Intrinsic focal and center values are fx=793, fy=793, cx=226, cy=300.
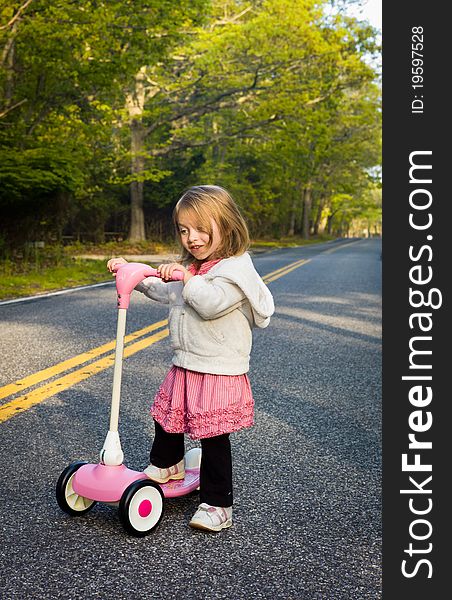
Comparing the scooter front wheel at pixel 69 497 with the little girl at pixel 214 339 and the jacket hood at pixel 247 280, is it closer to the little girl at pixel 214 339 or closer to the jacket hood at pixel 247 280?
the little girl at pixel 214 339

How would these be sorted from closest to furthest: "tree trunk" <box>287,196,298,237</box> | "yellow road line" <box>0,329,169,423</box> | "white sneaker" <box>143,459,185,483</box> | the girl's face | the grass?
the girl's face → "white sneaker" <box>143,459,185,483</box> → "yellow road line" <box>0,329,169,423</box> → the grass → "tree trunk" <box>287,196,298,237</box>

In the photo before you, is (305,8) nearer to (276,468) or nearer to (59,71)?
(59,71)

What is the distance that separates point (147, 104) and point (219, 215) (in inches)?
990

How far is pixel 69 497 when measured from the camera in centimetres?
327

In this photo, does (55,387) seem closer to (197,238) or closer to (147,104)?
(197,238)

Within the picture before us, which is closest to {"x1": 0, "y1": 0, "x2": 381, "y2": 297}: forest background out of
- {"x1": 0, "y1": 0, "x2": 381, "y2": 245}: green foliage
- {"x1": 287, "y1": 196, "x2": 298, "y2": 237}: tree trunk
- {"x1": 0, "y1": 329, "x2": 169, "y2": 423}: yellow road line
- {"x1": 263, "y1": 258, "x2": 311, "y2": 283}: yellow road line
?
{"x1": 0, "y1": 0, "x2": 381, "y2": 245}: green foliage

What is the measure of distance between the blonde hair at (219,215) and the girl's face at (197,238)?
0.01 metres

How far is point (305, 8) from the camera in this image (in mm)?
27234

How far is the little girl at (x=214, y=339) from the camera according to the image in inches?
128

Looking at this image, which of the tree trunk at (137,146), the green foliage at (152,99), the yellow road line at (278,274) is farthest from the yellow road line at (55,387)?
the tree trunk at (137,146)

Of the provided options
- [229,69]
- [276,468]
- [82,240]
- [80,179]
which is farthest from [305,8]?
[276,468]

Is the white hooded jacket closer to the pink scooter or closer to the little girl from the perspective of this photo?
the little girl

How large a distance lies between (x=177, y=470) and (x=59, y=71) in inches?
554

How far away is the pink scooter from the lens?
309cm
